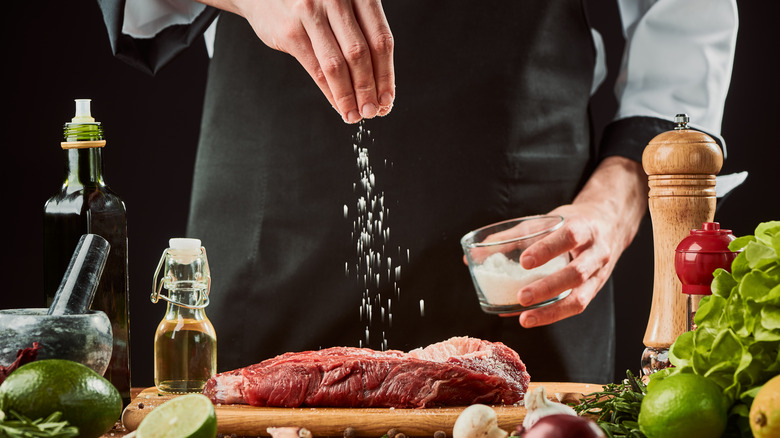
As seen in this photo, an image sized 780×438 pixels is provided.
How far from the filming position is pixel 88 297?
1.20m

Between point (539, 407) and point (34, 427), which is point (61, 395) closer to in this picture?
point (34, 427)

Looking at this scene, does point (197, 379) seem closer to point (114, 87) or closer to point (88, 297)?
point (88, 297)

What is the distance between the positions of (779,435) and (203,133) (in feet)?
5.35

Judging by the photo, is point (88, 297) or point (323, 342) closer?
point (88, 297)

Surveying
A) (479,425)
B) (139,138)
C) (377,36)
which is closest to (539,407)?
(479,425)

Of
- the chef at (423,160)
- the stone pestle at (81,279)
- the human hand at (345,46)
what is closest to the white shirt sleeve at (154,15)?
the chef at (423,160)

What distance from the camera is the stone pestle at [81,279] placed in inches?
46.6

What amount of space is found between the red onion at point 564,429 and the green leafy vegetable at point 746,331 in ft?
0.80

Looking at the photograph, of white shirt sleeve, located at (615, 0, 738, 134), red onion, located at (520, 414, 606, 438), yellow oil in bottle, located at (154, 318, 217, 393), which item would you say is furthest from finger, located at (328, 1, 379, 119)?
white shirt sleeve, located at (615, 0, 738, 134)

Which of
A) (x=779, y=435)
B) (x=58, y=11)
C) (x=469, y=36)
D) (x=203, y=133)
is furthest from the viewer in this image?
(x=58, y=11)

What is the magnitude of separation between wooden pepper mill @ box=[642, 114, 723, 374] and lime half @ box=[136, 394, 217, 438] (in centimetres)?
68

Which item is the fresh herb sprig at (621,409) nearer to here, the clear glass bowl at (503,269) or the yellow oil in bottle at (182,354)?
the clear glass bowl at (503,269)

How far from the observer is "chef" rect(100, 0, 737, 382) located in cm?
195

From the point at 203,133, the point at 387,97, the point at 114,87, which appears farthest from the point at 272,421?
the point at 114,87
